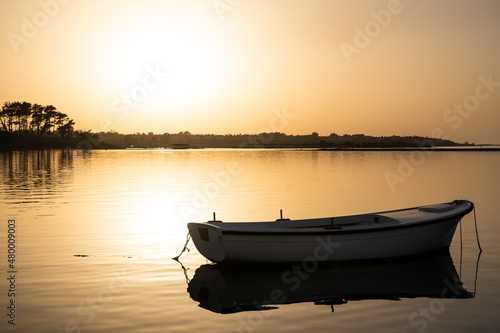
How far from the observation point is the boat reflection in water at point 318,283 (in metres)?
14.3

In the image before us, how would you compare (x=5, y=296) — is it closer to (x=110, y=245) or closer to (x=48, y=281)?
(x=48, y=281)

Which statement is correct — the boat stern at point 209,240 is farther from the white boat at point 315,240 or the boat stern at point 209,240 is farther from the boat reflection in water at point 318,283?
the boat reflection in water at point 318,283

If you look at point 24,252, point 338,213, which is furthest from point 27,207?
point 338,213

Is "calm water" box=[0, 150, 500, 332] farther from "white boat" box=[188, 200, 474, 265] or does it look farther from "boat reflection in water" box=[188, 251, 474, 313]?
"white boat" box=[188, 200, 474, 265]

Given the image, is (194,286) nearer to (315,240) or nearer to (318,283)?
(318,283)

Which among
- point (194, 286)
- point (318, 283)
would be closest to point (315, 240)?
point (318, 283)

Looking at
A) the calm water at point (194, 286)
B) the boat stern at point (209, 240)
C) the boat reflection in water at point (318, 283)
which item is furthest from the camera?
the boat stern at point (209, 240)

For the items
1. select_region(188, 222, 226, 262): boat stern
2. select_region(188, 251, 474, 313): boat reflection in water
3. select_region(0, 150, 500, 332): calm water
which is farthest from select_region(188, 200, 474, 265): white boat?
select_region(0, 150, 500, 332): calm water

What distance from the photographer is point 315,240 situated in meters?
16.8

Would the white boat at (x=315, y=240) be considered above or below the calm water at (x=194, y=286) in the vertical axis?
above

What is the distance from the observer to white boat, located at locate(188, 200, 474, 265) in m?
16.6

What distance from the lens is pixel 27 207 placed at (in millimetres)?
32469

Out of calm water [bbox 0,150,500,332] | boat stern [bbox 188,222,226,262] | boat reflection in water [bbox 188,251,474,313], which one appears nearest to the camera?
calm water [bbox 0,150,500,332]

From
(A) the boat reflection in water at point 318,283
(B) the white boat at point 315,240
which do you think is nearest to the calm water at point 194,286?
(A) the boat reflection in water at point 318,283
